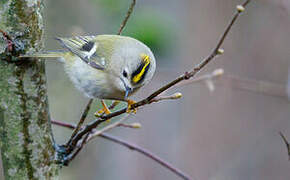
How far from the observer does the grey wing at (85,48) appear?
2.53 meters

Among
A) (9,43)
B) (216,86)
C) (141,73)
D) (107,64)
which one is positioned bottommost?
(216,86)

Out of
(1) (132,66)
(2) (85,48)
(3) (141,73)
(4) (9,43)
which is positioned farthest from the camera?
(2) (85,48)

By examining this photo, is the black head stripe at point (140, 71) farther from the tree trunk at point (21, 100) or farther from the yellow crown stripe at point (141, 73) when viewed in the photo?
the tree trunk at point (21, 100)

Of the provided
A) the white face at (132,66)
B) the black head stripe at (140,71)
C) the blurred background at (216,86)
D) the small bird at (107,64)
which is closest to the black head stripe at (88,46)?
the small bird at (107,64)

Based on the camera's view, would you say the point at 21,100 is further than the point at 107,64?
No

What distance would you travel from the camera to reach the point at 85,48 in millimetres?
2588

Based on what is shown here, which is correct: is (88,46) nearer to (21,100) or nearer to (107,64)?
(107,64)

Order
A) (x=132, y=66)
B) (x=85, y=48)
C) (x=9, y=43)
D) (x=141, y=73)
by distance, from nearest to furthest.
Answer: (x=9, y=43), (x=141, y=73), (x=132, y=66), (x=85, y=48)

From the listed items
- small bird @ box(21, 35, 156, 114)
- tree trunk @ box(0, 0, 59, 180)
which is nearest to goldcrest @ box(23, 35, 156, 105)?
small bird @ box(21, 35, 156, 114)

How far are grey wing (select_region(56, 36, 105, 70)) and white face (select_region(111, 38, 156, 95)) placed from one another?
113 millimetres

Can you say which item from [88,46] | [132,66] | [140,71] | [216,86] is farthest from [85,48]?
[216,86]

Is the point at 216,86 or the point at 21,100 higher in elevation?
the point at 21,100

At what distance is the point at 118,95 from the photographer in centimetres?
243

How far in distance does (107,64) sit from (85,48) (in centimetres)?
18
